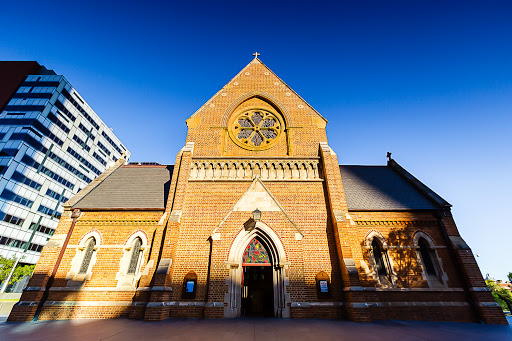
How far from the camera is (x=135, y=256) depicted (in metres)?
11.2

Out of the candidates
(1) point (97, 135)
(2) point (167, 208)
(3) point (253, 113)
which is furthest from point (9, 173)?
(3) point (253, 113)

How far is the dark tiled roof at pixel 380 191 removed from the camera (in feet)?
40.6

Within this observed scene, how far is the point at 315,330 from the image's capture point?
686cm

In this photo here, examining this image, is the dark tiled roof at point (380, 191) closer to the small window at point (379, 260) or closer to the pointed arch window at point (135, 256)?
the small window at point (379, 260)

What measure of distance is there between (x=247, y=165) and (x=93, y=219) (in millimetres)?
8981

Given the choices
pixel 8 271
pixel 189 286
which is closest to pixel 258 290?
pixel 189 286

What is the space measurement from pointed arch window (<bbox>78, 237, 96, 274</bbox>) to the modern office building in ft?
110

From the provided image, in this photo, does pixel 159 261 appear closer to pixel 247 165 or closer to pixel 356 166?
pixel 247 165

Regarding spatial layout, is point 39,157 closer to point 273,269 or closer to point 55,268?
point 55,268

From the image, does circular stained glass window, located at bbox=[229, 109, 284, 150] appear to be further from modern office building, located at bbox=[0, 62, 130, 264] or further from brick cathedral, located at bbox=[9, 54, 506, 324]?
modern office building, located at bbox=[0, 62, 130, 264]

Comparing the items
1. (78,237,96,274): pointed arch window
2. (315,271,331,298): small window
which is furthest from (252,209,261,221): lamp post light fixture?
(78,237,96,274): pointed arch window

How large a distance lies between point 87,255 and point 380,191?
57.0 ft

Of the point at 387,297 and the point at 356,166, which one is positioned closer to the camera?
the point at 387,297

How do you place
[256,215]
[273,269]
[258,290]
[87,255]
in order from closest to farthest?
[273,269], [256,215], [87,255], [258,290]
